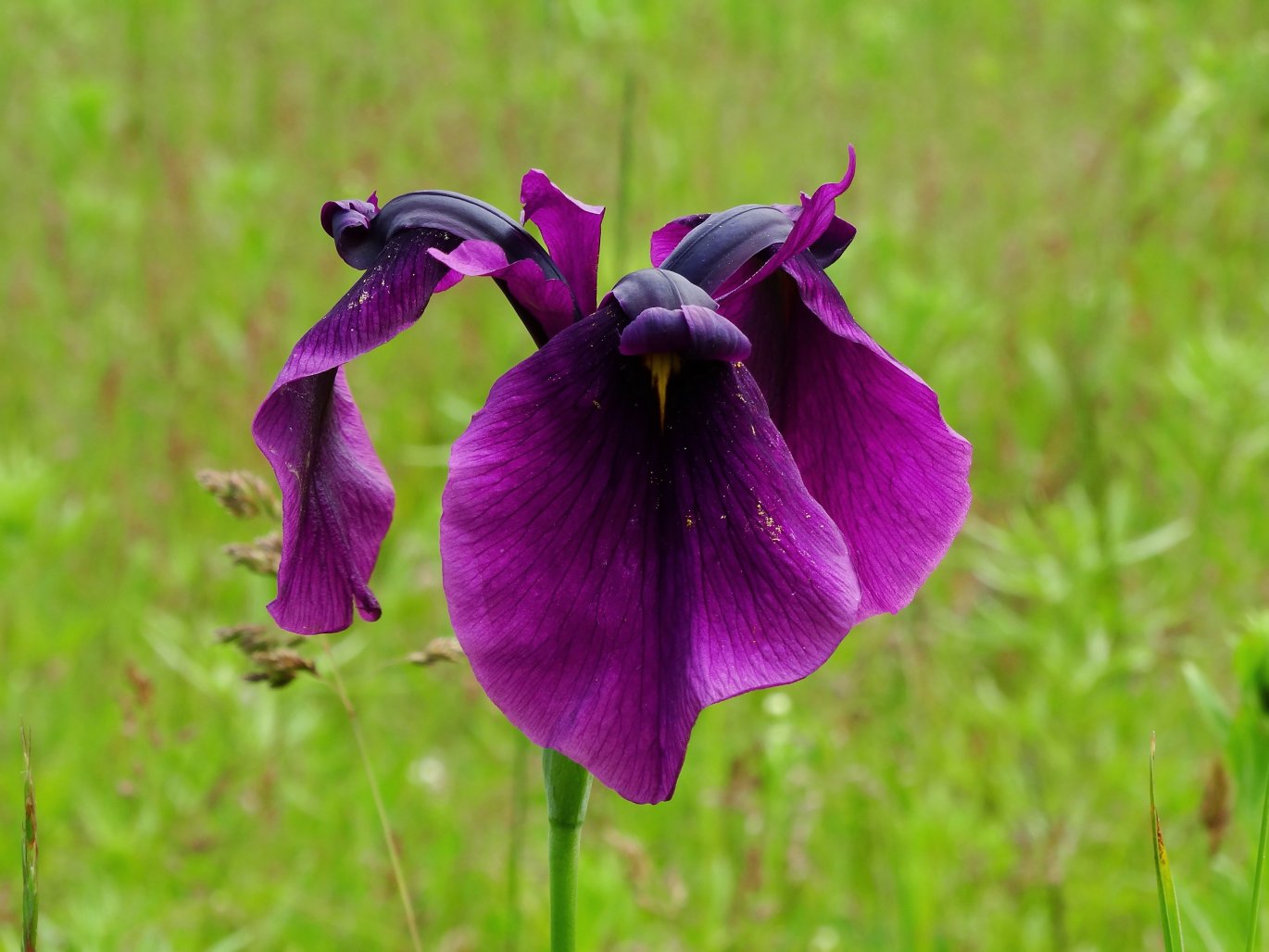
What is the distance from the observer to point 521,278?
3.27ft

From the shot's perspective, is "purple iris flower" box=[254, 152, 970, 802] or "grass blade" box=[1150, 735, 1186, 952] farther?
"grass blade" box=[1150, 735, 1186, 952]

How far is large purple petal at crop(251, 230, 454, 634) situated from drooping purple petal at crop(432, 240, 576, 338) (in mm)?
44

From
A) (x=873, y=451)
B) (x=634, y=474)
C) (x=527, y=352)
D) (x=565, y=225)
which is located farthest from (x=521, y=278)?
(x=527, y=352)

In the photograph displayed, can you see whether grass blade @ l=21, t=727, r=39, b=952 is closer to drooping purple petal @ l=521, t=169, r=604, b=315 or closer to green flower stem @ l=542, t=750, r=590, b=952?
green flower stem @ l=542, t=750, r=590, b=952

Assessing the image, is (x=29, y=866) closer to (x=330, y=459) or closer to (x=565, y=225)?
(x=330, y=459)

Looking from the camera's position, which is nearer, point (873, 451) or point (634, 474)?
point (634, 474)

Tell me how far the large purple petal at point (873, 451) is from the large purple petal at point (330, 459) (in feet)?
0.93

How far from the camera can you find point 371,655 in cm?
281

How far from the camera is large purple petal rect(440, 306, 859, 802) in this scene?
2.69 feet

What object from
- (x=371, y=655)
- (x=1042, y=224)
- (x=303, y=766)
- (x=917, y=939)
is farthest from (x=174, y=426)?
(x=1042, y=224)

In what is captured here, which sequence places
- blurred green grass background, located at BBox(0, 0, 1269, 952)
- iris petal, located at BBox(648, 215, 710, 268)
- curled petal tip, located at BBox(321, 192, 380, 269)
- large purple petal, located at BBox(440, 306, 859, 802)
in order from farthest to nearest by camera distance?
blurred green grass background, located at BBox(0, 0, 1269, 952) < iris petal, located at BBox(648, 215, 710, 268) < curled petal tip, located at BBox(321, 192, 380, 269) < large purple petal, located at BBox(440, 306, 859, 802)

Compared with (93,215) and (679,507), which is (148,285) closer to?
(93,215)

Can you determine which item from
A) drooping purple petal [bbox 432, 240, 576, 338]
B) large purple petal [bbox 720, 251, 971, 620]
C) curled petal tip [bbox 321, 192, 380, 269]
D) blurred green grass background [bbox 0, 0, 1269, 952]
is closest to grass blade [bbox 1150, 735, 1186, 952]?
large purple petal [bbox 720, 251, 971, 620]

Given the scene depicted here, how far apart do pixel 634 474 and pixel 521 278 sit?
210 millimetres
